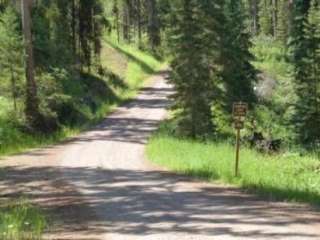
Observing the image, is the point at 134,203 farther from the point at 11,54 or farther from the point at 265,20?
the point at 265,20

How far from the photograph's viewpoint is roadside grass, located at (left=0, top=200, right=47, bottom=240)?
1071cm

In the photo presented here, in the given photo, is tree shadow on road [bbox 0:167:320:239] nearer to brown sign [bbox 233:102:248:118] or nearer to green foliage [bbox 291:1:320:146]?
brown sign [bbox 233:102:248:118]

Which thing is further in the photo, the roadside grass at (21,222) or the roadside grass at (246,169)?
the roadside grass at (246,169)

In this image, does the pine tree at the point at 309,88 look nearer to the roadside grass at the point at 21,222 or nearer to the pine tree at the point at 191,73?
the pine tree at the point at 191,73

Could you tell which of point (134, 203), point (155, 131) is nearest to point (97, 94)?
point (155, 131)

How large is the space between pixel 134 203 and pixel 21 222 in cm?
303

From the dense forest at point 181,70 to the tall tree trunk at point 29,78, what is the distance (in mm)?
46

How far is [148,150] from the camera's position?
26016 mm

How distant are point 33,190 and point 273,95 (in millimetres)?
35640

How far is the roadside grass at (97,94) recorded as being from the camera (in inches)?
1171

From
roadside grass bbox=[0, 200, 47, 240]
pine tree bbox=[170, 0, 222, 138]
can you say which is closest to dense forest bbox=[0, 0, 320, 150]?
pine tree bbox=[170, 0, 222, 138]

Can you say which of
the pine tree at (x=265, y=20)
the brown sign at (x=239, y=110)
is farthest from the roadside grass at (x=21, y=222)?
the pine tree at (x=265, y=20)

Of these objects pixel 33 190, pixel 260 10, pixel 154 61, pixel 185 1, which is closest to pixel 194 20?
pixel 185 1

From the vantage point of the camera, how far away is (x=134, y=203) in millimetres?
14172
